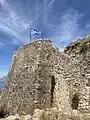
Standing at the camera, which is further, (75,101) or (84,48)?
(84,48)

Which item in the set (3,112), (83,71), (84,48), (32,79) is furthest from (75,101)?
(3,112)

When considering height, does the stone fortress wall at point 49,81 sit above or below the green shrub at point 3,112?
above

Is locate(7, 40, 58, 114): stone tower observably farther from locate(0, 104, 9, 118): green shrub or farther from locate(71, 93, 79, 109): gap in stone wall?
locate(71, 93, 79, 109): gap in stone wall

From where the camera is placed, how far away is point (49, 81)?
2573 centimetres

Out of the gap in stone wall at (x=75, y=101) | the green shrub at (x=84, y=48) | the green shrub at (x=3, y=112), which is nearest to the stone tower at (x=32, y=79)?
the green shrub at (x=3, y=112)

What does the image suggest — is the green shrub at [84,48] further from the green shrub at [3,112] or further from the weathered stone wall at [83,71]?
the green shrub at [3,112]

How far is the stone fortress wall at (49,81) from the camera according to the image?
2503 centimetres

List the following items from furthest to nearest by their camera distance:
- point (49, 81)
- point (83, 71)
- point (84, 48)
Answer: point (84, 48) < point (49, 81) < point (83, 71)

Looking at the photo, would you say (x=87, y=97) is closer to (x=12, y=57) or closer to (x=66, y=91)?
(x=66, y=91)

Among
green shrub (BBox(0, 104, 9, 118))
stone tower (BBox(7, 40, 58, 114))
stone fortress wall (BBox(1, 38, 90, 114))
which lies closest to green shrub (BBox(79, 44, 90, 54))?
stone fortress wall (BBox(1, 38, 90, 114))

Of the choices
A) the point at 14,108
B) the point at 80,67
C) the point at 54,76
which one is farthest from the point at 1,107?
the point at 80,67

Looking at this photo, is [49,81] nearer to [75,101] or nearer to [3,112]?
[75,101]

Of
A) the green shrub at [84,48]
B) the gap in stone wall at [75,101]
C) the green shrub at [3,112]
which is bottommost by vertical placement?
the green shrub at [3,112]

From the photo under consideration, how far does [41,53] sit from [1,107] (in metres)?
7.51
